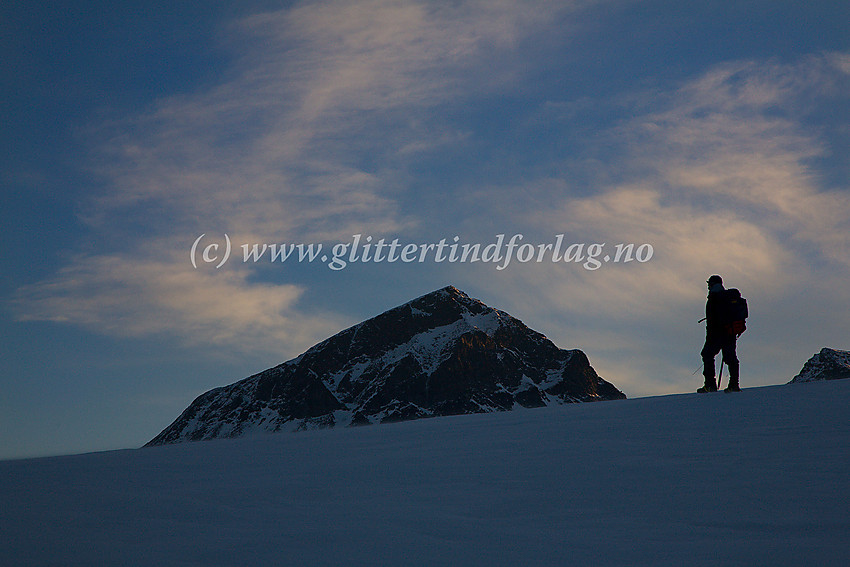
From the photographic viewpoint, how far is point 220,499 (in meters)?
A: 6.13

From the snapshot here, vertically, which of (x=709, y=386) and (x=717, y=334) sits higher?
(x=717, y=334)

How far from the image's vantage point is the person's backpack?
1290 cm

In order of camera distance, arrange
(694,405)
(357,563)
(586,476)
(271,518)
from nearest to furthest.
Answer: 1. (357,563)
2. (271,518)
3. (586,476)
4. (694,405)

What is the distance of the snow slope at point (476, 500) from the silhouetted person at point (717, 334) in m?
3.68

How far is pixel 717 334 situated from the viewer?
13047mm

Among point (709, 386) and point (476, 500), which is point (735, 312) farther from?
point (476, 500)


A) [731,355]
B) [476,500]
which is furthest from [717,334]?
[476,500]

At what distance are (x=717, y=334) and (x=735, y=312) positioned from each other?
0.53m

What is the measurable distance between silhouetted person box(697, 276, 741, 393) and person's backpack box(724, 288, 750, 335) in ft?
0.06

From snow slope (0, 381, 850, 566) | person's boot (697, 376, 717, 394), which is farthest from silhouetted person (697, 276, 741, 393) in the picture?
snow slope (0, 381, 850, 566)

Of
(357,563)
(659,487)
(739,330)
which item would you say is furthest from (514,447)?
(739,330)

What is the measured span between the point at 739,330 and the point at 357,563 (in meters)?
10.7

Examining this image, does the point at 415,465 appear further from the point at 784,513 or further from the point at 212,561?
the point at 784,513

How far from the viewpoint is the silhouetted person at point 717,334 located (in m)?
12.9
